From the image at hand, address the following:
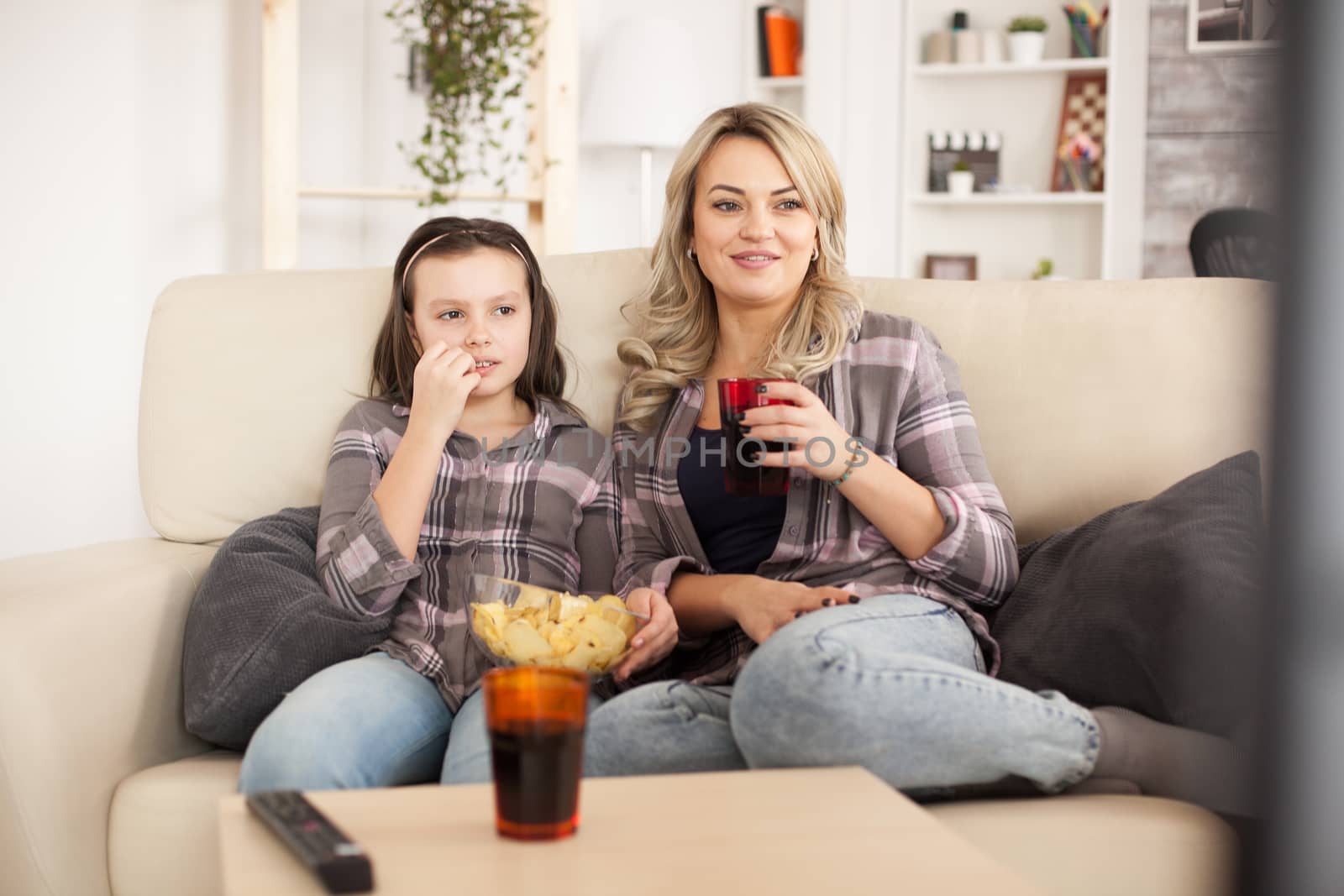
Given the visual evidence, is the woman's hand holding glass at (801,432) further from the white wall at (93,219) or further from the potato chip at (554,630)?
the white wall at (93,219)

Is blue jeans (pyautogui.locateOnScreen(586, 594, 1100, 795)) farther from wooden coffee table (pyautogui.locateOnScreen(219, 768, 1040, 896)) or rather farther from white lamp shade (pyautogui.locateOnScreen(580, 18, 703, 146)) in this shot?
white lamp shade (pyautogui.locateOnScreen(580, 18, 703, 146))

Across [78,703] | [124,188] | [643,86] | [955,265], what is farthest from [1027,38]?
[78,703]

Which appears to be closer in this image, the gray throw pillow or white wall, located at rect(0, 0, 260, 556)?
the gray throw pillow

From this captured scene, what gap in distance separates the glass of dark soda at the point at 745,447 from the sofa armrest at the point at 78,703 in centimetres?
75

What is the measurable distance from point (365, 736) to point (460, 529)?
1.36 ft

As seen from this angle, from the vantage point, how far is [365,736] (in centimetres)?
132

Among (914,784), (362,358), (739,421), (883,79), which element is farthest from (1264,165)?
(883,79)

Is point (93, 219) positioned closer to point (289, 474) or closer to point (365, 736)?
point (289, 474)

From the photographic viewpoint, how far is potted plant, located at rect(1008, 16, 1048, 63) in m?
4.38

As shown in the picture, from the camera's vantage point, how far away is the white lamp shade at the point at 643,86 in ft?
13.4

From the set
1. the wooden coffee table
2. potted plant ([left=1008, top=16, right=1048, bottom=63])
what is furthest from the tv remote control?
potted plant ([left=1008, top=16, right=1048, bottom=63])

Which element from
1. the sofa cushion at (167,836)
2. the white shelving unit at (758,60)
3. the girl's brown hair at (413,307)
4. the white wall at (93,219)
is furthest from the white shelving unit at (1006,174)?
the sofa cushion at (167,836)

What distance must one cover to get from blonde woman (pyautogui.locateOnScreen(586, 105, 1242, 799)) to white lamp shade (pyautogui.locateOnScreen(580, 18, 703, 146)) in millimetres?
2443

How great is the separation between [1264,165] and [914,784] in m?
0.98
